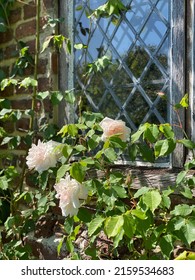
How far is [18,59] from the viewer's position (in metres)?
3.15

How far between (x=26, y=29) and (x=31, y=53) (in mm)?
165

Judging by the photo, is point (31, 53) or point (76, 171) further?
point (31, 53)

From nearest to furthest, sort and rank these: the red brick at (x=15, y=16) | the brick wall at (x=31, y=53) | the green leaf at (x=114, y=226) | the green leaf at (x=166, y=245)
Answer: the green leaf at (x=114, y=226), the green leaf at (x=166, y=245), the brick wall at (x=31, y=53), the red brick at (x=15, y=16)

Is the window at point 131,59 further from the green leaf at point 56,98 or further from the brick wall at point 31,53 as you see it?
the green leaf at point 56,98

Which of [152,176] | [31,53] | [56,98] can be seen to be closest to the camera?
[152,176]

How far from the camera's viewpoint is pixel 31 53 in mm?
3244

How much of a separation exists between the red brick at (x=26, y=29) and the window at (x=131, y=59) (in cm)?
25

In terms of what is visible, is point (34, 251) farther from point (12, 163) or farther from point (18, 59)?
point (18, 59)

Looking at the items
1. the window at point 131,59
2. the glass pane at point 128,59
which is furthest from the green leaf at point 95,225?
the glass pane at point 128,59

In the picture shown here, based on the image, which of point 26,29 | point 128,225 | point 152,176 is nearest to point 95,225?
point 128,225

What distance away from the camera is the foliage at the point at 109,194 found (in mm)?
2002

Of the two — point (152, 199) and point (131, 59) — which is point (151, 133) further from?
point (131, 59)

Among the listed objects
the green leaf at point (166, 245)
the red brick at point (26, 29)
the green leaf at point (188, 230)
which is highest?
the red brick at point (26, 29)

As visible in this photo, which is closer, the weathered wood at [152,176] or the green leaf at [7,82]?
the weathered wood at [152,176]
